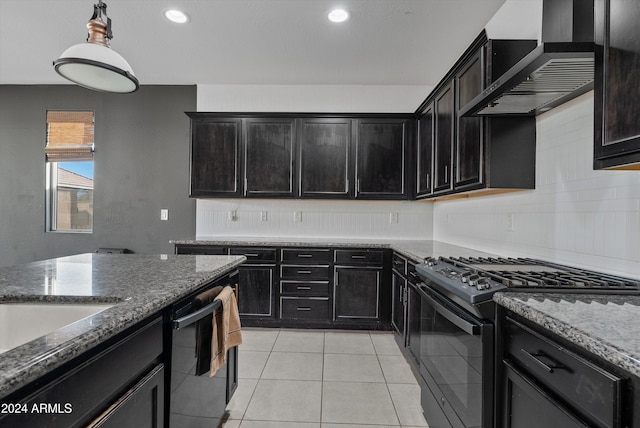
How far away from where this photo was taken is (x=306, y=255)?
3.27 metres

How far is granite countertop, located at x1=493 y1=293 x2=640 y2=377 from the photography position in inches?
27.0

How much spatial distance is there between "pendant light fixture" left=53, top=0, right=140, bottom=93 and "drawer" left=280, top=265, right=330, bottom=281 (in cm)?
213

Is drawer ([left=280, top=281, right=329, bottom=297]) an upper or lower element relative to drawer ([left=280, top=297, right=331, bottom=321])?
upper

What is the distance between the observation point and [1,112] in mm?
3893

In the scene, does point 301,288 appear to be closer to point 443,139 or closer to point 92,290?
point 443,139

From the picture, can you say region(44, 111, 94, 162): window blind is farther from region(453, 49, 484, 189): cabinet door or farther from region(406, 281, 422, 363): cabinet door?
region(453, 49, 484, 189): cabinet door

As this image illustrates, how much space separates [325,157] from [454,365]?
252 centimetres

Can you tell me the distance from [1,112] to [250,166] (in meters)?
3.29

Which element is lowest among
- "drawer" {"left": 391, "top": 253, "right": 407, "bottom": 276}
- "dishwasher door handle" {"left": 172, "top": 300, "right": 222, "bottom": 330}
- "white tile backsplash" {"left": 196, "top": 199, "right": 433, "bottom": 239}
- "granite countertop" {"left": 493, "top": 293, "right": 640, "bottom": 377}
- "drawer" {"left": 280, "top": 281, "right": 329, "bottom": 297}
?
"drawer" {"left": 280, "top": 281, "right": 329, "bottom": 297}

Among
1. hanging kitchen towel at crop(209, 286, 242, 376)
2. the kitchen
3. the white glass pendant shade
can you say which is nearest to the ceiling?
the kitchen

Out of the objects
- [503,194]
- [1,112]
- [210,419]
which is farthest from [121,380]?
[1,112]

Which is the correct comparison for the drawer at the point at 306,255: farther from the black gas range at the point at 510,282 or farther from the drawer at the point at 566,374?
the drawer at the point at 566,374

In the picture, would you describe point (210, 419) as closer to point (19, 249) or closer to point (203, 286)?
point (203, 286)

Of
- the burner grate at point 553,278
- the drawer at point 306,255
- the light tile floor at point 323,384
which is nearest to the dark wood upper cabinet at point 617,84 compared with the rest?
the burner grate at point 553,278
